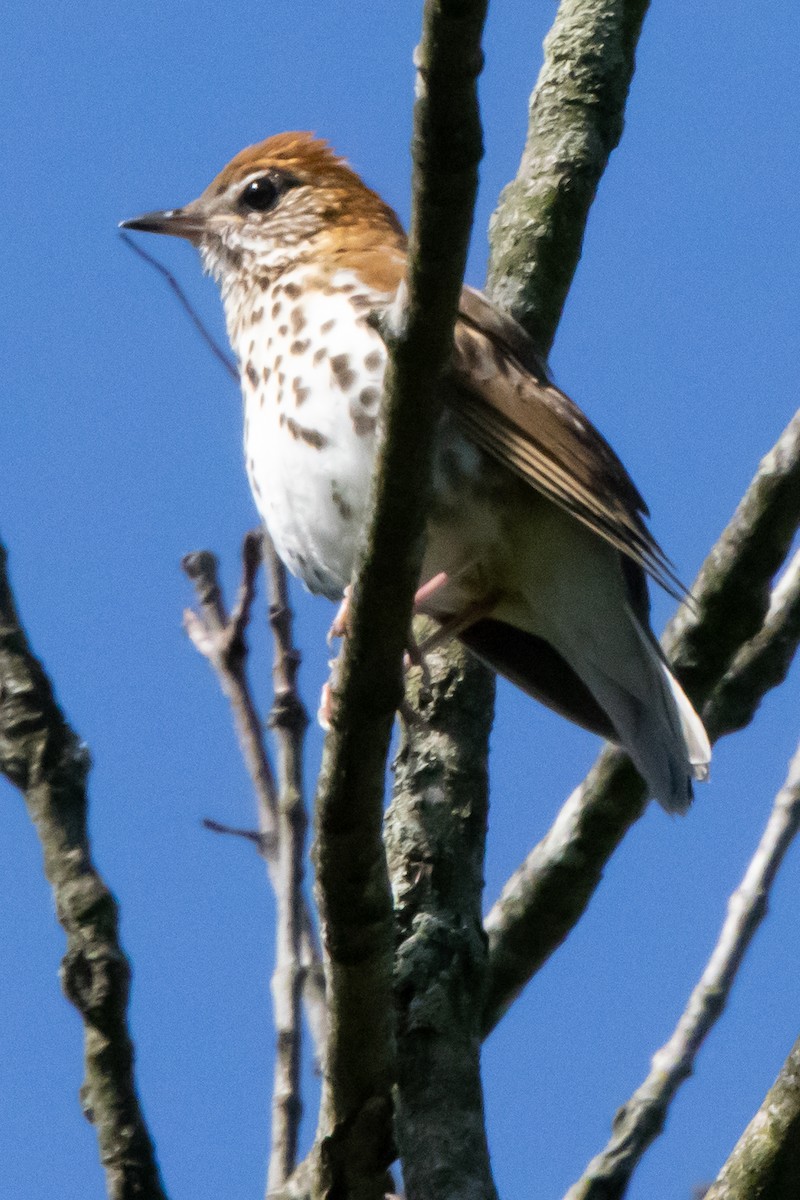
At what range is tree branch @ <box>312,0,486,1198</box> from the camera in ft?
9.12

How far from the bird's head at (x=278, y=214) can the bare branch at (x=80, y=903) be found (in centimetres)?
257

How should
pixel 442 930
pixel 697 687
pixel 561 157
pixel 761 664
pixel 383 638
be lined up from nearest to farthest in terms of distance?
pixel 383 638 < pixel 442 930 < pixel 697 687 < pixel 761 664 < pixel 561 157

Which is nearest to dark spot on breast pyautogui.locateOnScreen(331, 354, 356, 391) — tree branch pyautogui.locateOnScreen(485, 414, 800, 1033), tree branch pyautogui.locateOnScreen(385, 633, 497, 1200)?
tree branch pyautogui.locateOnScreen(385, 633, 497, 1200)

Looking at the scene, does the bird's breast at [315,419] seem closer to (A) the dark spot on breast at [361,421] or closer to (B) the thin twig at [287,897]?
(A) the dark spot on breast at [361,421]

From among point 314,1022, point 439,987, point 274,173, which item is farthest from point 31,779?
point 274,173

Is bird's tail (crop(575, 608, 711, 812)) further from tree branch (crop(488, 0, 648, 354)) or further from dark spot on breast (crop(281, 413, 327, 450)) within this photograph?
tree branch (crop(488, 0, 648, 354))

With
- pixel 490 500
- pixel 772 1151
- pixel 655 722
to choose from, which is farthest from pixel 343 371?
pixel 772 1151

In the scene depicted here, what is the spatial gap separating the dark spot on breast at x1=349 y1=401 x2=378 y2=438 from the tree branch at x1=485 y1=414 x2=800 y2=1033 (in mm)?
1018

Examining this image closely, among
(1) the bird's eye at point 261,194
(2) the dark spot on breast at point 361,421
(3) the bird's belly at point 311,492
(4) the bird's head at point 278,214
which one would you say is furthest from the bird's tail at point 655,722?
(1) the bird's eye at point 261,194

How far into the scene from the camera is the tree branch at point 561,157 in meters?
5.98

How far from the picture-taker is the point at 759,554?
15.4 feet

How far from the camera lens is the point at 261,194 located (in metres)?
6.20

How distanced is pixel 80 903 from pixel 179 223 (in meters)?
3.54

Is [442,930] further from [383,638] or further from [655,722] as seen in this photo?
[383,638]
